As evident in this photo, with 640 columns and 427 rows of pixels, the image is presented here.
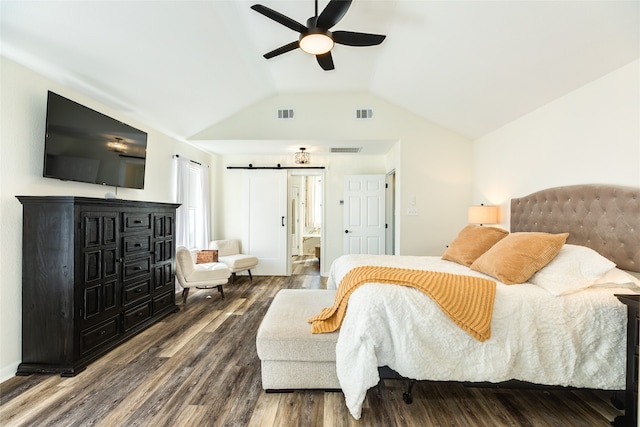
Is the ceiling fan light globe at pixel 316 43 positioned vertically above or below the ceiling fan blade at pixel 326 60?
below

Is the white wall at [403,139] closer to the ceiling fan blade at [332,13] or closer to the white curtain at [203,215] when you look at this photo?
the white curtain at [203,215]

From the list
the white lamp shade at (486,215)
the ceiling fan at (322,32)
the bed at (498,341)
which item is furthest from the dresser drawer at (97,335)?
the white lamp shade at (486,215)

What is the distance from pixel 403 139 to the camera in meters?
4.41

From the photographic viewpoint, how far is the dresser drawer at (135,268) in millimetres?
2805

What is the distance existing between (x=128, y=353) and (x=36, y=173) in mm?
1655

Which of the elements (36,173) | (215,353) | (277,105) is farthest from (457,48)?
(36,173)

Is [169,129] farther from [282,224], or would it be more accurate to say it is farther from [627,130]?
[627,130]

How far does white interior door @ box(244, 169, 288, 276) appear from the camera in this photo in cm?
565

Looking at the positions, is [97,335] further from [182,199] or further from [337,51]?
[337,51]

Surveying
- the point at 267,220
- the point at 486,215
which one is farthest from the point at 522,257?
A: the point at 267,220

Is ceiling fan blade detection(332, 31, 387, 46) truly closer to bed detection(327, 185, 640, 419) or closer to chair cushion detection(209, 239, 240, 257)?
bed detection(327, 185, 640, 419)

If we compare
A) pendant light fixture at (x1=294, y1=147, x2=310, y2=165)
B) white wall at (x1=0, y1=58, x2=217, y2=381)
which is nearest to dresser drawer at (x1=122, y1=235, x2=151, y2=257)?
white wall at (x1=0, y1=58, x2=217, y2=381)

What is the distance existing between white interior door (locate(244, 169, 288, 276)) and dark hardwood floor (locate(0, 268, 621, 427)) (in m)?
3.14

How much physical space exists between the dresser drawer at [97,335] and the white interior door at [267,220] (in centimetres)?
309
